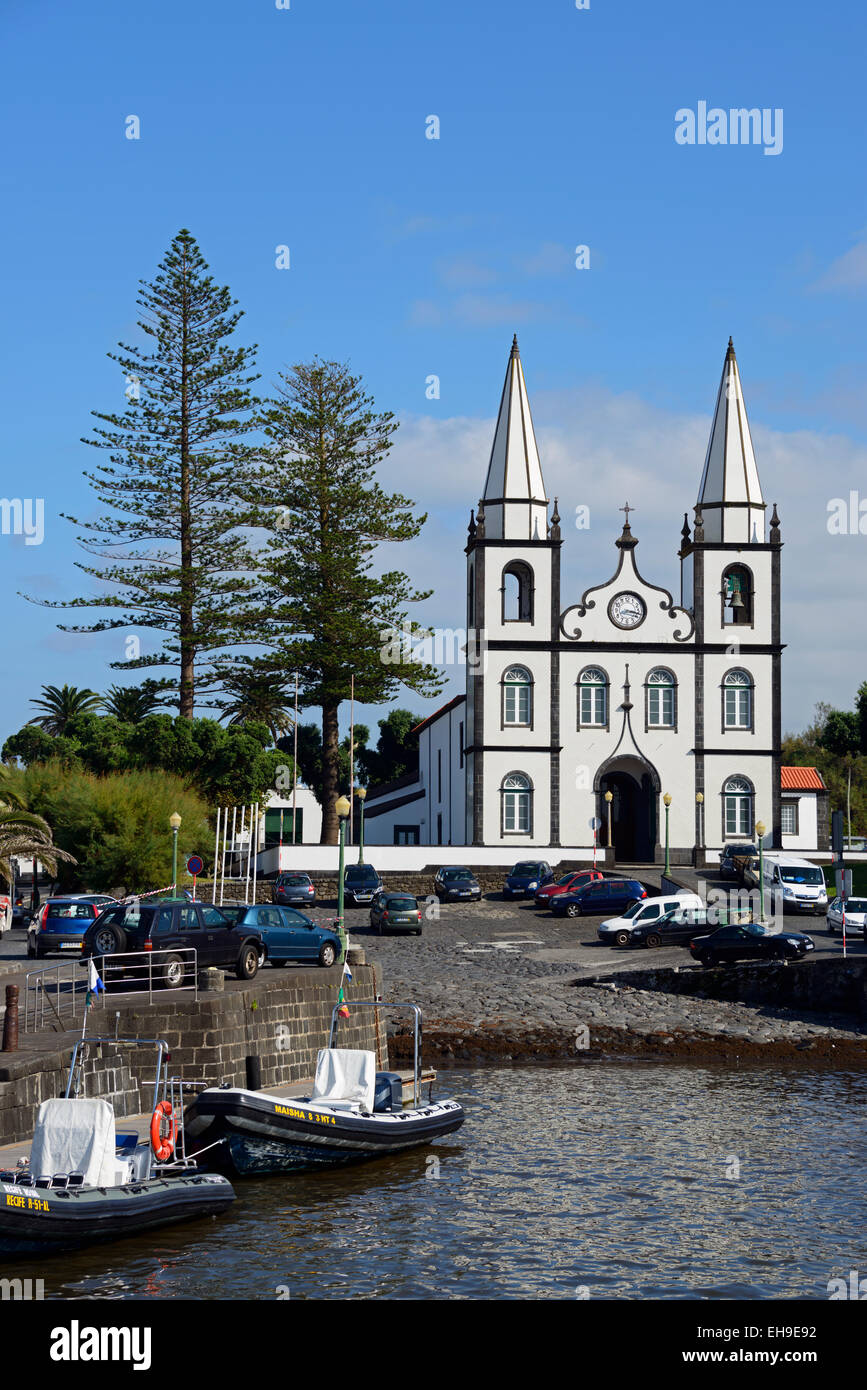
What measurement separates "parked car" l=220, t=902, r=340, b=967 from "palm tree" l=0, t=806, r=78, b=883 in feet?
51.1

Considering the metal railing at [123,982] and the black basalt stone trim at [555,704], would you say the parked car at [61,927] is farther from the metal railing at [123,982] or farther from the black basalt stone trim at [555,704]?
the black basalt stone trim at [555,704]

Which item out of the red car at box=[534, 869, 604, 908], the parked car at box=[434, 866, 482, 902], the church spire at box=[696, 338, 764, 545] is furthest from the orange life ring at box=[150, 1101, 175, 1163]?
the church spire at box=[696, 338, 764, 545]

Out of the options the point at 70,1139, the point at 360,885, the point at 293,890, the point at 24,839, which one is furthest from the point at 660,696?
the point at 70,1139

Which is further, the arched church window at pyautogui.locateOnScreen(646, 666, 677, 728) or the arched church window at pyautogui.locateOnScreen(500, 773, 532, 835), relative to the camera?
the arched church window at pyautogui.locateOnScreen(646, 666, 677, 728)

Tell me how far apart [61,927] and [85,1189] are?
20.9 metres

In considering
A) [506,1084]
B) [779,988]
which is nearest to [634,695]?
[779,988]

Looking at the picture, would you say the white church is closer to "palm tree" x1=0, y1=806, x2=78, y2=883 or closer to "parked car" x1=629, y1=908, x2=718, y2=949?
"parked car" x1=629, y1=908, x2=718, y2=949

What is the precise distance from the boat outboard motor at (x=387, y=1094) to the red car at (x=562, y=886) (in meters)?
27.1

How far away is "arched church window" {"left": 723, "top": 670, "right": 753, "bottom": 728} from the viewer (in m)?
65.1

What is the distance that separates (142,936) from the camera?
25.1m

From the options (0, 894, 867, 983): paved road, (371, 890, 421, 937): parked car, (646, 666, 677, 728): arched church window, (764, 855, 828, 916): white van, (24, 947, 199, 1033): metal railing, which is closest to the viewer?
(24, 947, 199, 1033): metal railing

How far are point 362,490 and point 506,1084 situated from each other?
145 ft

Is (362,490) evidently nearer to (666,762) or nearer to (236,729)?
(236,729)

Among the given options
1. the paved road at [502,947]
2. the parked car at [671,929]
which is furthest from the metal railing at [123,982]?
the parked car at [671,929]
